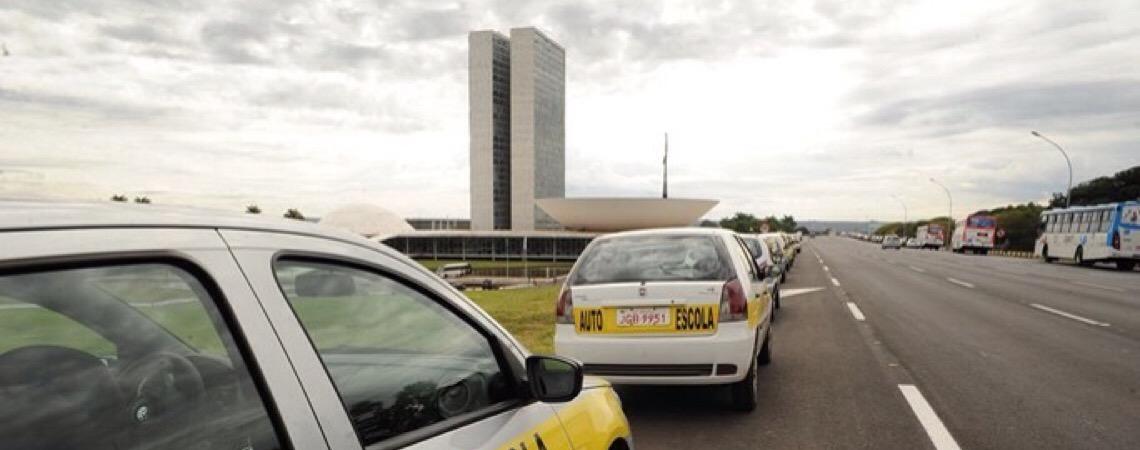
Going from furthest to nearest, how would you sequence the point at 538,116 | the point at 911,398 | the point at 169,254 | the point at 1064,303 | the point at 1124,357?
the point at 538,116
the point at 1064,303
the point at 1124,357
the point at 911,398
the point at 169,254

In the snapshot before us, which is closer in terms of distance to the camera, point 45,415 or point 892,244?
point 45,415

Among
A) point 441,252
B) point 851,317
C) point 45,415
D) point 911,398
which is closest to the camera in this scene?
point 45,415

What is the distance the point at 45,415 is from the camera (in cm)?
129

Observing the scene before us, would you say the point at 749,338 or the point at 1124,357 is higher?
the point at 749,338

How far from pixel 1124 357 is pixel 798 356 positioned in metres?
3.61

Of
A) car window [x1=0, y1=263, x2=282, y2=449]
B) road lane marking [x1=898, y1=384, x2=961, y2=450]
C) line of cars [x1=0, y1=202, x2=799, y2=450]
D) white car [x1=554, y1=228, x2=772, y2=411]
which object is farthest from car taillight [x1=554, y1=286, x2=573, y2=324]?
car window [x1=0, y1=263, x2=282, y2=449]

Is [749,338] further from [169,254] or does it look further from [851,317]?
[851,317]

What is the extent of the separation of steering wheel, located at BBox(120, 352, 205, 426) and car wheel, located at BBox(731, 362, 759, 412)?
5.12 metres

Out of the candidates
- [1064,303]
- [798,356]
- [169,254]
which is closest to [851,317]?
[798,356]

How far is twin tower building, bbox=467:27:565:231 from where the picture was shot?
12925cm

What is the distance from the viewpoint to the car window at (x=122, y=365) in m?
1.28

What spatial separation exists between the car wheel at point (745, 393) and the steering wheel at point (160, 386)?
5116 mm

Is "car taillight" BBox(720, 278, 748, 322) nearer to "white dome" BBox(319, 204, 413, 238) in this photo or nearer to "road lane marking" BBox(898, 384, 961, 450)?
"road lane marking" BBox(898, 384, 961, 450)

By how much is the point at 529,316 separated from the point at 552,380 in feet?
33.2
